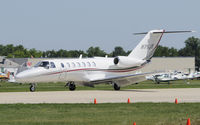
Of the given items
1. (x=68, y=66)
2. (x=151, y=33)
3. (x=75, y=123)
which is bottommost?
(x=75, y=123)

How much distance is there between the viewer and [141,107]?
22859mm

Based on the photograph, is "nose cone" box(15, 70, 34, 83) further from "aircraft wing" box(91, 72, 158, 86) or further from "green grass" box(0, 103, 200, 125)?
"green grass" box(0, 103, 200, 125)

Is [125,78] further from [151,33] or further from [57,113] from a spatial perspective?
[57,113]

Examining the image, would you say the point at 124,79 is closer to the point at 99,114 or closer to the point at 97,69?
the point at 97,69

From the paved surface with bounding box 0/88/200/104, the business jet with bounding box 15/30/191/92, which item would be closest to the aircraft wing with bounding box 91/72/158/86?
the business jet with bounding box 15/30/191/92

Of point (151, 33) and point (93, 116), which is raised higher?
point (151, 33)

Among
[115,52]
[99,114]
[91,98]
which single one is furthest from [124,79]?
[115,52]

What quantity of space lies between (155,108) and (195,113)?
2.52 meters

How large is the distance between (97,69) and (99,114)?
22.0 metres

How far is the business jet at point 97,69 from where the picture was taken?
38219mm

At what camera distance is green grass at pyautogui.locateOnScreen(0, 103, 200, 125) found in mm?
17125

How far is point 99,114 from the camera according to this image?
19.9 m

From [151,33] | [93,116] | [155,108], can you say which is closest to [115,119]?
[93,116]

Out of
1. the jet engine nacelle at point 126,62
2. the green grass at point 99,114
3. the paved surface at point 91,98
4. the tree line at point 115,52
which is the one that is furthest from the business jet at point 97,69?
the tree line at point 115,52
